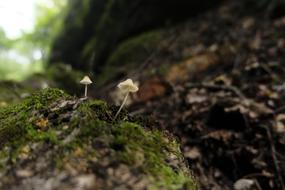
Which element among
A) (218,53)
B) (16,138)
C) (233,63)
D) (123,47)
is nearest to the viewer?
(16,138)

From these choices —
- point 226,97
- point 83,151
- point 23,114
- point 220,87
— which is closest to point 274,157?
point 226,97

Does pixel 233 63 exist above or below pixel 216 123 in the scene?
above

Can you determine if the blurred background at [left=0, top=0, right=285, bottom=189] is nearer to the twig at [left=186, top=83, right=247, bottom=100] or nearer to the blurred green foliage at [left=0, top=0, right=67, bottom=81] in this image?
the twig at [left=186, top=83, right=247, bottom=100]

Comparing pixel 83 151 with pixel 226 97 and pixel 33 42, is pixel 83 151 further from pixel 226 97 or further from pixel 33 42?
pixel 33 42

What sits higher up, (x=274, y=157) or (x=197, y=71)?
(x=197, y=71)

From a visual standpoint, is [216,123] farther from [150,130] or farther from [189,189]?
[189,189]

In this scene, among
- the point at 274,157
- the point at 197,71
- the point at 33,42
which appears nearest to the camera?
the point at 274,157

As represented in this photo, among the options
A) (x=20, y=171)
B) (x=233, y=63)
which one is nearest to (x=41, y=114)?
(x=20, y=171)
